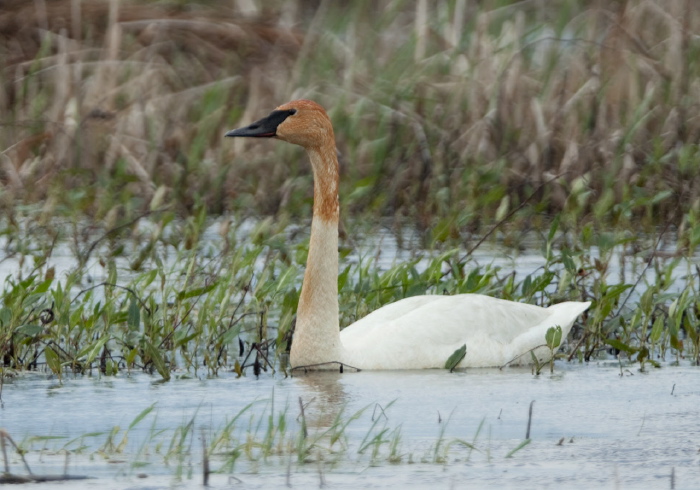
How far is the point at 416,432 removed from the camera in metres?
5.43

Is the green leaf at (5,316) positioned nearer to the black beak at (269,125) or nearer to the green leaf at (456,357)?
the black beak at (269,125)

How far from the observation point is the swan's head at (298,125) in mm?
7246

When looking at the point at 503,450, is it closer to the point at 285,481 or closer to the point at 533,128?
the point at 285,481

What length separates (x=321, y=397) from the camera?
6.24m

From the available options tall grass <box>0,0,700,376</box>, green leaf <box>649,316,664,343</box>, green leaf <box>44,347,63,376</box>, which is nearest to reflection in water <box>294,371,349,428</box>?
tall grass <box>0,0,700,376</box>

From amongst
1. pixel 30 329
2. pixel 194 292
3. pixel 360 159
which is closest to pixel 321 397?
pixel 194 292

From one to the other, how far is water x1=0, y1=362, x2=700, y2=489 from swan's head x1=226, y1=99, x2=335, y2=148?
1153 mm

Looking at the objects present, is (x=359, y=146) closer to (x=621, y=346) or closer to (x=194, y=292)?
(x=194, y=292)

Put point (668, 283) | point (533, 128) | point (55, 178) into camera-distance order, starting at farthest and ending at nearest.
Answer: point (533, 128)
point (55, 178)
point (668, 283)

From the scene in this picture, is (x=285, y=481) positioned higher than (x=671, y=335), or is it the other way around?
(x=671, y=335)

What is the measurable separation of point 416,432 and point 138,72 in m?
8.18

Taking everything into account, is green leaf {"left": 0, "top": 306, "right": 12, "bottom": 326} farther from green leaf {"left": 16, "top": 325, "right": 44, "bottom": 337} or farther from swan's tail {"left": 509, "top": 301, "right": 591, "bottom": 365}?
swan's tail {"left": 509, "top": 301, "right": 591, "bottom": 365}

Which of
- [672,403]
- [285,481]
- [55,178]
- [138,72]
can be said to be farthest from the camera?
[138,72]

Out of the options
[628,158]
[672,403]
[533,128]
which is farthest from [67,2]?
[672,403]
